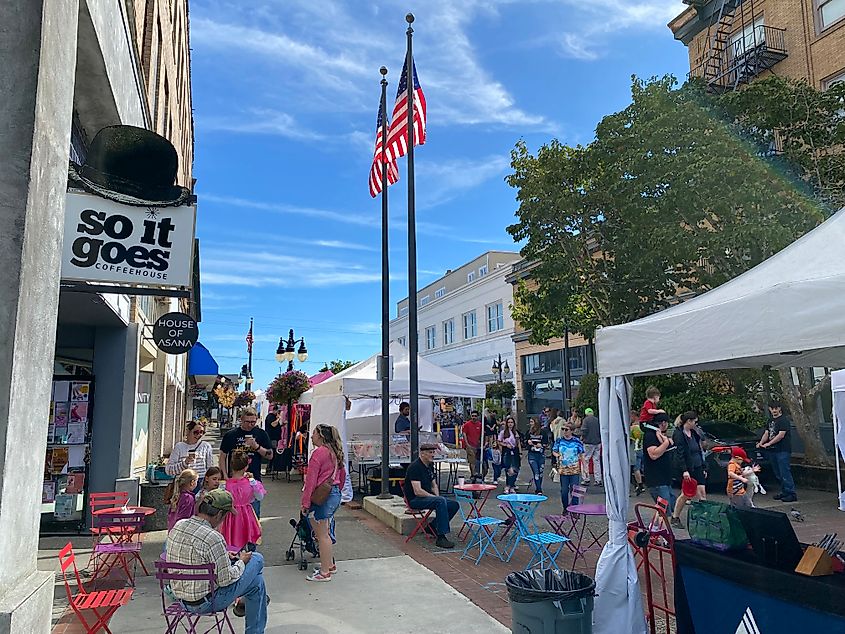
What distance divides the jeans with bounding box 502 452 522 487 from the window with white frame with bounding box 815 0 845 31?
1639cm

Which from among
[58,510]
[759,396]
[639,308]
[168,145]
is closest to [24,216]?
[168,145]

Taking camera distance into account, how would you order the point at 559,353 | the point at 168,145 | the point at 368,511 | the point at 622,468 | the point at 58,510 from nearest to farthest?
the point at 622,468, the point at 168,145, the point at 58,510, the point at 368,511, the point at 559,353

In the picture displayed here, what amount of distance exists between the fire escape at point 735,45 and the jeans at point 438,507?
17.7 meters

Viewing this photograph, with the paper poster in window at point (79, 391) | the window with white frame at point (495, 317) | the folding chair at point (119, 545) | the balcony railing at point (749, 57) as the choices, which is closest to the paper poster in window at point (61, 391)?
the paper poster in window at point (79, 391)

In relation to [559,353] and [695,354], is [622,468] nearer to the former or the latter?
[695,354]

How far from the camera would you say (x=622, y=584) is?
5.11 meters

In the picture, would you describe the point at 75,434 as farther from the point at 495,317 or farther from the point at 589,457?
the point at 495,317

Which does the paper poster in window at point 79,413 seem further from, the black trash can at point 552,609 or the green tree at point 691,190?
the green tree at point 691,190

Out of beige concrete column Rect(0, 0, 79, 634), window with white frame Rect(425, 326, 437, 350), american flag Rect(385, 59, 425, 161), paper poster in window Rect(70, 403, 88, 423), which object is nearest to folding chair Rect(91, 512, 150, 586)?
paper poster in window Rect(70, 403, 88, 423)

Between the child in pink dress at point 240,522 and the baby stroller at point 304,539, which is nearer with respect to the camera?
the child in pink dress at point 240,522

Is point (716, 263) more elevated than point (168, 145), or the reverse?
point (716, 263)

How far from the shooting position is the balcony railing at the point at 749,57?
20781mm

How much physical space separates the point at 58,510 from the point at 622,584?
8691 mm

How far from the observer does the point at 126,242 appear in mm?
4922
